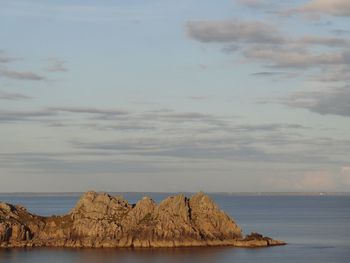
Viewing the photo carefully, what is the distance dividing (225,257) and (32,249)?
39.3 metres

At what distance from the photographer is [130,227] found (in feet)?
504

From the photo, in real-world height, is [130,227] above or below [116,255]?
above

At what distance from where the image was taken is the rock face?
494ft

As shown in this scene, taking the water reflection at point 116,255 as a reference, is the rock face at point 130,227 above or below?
above

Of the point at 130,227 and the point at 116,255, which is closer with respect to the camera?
the point at 116,255

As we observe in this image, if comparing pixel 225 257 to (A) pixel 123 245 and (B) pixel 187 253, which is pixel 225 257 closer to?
(B) pixel 187 253

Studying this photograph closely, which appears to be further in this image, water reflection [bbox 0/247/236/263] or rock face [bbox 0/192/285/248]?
rock face [bbox 0/192/285/248]

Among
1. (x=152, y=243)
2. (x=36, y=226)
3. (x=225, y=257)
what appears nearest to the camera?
(x=225, y=257)

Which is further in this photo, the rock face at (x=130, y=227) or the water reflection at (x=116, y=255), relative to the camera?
the rock face at (x=130, y=227)

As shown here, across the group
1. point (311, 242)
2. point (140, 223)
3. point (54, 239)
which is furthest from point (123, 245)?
point (311, 242)

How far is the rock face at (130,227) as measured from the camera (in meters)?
151

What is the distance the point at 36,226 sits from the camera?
159 metres

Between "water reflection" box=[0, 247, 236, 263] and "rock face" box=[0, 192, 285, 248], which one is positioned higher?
"rock face" box=[0, 192, 285, 248]

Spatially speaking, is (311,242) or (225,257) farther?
(311,242)
